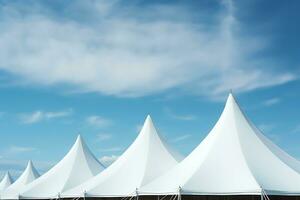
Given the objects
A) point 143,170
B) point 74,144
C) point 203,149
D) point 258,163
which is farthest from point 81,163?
point 258,163

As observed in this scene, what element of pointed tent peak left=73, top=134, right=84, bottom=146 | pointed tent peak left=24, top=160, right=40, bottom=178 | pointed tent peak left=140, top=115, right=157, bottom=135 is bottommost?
pointed tent peak left=140, top=115, right=157, bottom=135

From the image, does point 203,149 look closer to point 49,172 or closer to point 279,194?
point 279,194

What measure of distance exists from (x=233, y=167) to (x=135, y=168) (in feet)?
26.2

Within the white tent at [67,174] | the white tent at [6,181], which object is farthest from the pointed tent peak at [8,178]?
the white tent at [67,174]

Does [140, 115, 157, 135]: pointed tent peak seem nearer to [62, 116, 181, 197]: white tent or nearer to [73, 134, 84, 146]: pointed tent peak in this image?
[62, 116, 181, 197]: white tent

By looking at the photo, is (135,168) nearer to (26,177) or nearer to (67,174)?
(67,174)

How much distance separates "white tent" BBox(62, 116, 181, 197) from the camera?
24.2 metres

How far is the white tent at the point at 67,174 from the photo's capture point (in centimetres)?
2901

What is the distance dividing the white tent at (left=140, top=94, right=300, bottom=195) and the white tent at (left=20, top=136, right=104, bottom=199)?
1004 cm

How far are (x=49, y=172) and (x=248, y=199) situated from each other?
609 inches

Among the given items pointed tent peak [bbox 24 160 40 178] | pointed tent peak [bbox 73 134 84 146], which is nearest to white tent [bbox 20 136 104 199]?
pointed tent peak [bbox 73 134 84 146]

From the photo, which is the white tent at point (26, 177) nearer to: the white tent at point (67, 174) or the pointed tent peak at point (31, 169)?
the pointed tent peak at point (31, 169)

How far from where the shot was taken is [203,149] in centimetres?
2034

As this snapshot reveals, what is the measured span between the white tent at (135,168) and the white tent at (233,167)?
16.1ft
